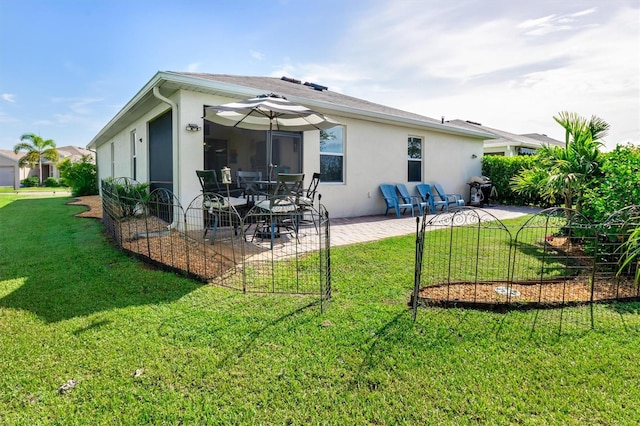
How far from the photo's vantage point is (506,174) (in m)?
13.8

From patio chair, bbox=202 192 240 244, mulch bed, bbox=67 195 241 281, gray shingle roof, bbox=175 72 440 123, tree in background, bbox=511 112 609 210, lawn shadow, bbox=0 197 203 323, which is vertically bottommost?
lawn shadow, bbox=0 197 203 323

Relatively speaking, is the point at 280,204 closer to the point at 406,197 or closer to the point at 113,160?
the point at 406,197

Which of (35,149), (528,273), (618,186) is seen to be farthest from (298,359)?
(35,149)

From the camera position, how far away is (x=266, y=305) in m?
3.38

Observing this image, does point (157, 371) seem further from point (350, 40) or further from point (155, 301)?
point (350, 40)

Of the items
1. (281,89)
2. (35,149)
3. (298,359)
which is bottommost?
(298,359)

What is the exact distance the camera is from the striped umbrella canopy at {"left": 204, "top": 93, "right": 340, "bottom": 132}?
5758 millimetres

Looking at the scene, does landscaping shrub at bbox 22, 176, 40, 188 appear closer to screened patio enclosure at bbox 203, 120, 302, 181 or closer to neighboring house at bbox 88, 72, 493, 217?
neighboring house at bbox 88, 72, 493, 217

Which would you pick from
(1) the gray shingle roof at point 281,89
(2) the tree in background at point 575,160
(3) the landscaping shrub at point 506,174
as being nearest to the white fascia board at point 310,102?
(1) the gray shingle roof at point 281,89

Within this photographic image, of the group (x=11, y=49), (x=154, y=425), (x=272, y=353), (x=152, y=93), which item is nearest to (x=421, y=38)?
(x=152, y=93)

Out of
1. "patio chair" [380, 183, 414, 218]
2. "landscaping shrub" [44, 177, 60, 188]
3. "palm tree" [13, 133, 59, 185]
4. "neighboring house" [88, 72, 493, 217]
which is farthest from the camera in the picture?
"palm tree" [13, 133, 59, 185]

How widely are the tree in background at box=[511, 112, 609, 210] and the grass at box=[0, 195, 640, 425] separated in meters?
3.04

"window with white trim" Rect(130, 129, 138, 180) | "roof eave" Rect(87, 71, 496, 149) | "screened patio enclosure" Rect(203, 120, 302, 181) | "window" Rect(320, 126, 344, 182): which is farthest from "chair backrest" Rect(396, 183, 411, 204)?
"window with white trim" Rect(130, 129, 138, 180)

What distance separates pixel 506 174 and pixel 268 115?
10988mm
